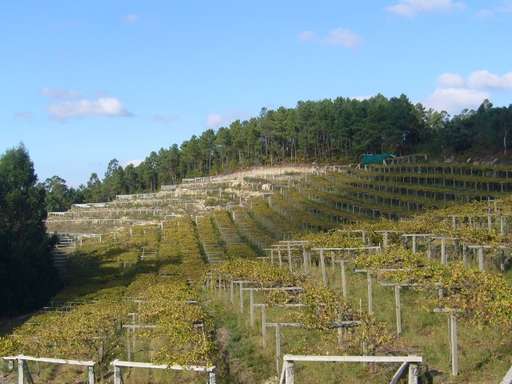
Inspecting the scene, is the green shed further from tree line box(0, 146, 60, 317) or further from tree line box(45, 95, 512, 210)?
tree line box(0, 146, 60, 317)

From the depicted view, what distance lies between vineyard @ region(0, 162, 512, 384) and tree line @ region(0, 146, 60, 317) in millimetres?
2938

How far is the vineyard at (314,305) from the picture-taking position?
43.3ft

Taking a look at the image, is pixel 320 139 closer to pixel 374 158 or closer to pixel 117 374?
pixel 374 158

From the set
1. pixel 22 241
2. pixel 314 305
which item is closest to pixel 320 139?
pixel 22 241

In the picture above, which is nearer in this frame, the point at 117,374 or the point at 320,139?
the point at 117,374

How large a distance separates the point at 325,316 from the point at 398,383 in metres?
2.73

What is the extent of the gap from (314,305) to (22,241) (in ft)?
130

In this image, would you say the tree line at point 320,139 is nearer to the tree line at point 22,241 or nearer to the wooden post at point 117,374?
the tree line at point 22,241

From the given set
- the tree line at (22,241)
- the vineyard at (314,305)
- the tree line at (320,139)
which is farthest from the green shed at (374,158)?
the tree line at (22,241)

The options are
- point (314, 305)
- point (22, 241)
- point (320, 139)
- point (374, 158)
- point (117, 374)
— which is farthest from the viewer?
point (320, 139)

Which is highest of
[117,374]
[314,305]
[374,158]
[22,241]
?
[374,158]

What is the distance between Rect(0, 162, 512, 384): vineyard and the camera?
13.2 m

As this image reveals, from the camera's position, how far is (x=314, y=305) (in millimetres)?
14742

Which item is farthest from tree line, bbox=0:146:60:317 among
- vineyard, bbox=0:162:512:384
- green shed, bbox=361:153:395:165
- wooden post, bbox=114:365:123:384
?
green shed, bbox=361:153:395:165
